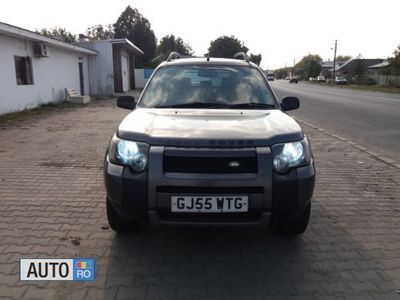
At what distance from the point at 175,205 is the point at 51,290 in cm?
112

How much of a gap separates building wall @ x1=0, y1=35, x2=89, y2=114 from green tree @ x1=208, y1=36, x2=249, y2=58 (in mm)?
44930

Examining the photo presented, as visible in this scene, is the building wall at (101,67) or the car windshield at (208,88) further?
the building wall at (101,67)

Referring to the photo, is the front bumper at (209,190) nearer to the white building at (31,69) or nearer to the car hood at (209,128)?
the car hood at (209,128)

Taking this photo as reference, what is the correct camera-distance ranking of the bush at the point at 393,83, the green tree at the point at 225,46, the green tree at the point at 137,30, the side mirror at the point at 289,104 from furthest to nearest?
the green tree at the point at 225,46
the green tree at the point at 137,30
the bush at the point at 393,83
the side mirror at the point at 289,104

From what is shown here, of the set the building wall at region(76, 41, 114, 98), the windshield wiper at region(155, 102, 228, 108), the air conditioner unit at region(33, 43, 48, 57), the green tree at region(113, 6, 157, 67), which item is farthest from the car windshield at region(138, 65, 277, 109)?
the green tree at region(113, 6, 157, 67)

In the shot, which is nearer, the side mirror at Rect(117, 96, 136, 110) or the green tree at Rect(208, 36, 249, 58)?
the side mirror at Rect(117, 96, 136, 110)

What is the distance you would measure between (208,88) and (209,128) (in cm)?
131

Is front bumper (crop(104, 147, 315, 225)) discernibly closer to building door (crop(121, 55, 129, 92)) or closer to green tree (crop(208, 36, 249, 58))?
building door (crop(121, 55, 129, 92))

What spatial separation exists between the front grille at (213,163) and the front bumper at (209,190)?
0.14ft

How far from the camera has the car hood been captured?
3.07 metres

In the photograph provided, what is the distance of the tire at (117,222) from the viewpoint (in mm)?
3635

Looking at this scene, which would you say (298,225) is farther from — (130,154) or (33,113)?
(33,113)

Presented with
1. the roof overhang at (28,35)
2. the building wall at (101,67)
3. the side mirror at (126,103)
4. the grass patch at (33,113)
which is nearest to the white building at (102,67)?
the building wall at (101,67)

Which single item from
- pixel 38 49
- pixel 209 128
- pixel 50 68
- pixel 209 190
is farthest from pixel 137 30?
pixel 209 190
